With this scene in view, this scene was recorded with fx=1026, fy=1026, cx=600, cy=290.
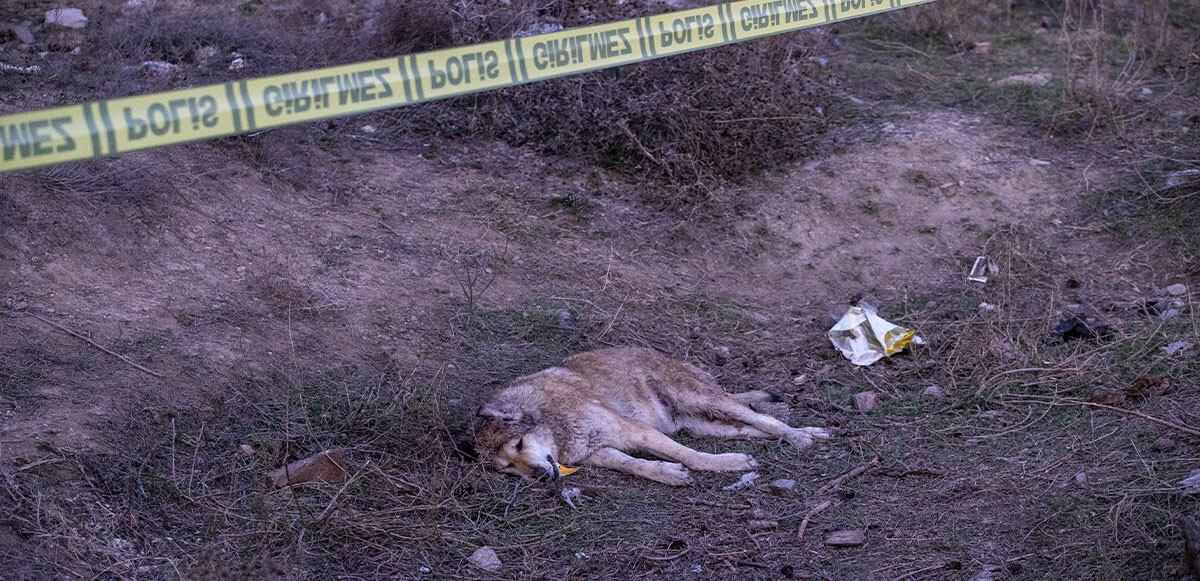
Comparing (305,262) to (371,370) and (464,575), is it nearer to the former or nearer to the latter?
(371,370)

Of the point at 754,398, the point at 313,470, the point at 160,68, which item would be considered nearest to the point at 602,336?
the point at 754,398

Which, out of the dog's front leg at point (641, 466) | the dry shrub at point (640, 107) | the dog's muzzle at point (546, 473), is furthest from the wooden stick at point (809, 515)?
the dry shrub at point (640, 107)

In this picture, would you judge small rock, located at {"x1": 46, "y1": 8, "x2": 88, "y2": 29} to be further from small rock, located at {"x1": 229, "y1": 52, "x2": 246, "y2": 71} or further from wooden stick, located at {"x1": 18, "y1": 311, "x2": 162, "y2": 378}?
wooden stick, located at {"x1": 18, "y1": 311, "x2": 162, "y2": 378}

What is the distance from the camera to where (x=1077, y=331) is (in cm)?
638

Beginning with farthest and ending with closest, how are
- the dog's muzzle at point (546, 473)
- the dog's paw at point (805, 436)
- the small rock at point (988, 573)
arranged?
the dog's paw at point (805, 436), the dog's muzzle at point (546, 473), the small rock at point (988, 573)

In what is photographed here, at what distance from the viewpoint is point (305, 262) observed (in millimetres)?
6719

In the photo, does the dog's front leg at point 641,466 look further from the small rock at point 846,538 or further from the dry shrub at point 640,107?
the dry shrub at point 640,107

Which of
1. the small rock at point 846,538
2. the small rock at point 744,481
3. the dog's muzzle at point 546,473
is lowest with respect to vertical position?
the small rock at point 744,481

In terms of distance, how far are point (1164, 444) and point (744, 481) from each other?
1.95 meters

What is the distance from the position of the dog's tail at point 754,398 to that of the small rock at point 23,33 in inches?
261

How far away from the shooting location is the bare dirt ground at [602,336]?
14.4 feet

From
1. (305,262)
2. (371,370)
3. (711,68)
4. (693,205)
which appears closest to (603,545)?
(371,370)

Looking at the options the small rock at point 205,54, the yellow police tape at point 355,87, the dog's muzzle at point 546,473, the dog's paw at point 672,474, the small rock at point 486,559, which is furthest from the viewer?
the small rock at point 205,54

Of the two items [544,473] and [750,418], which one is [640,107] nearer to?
[750,418]
